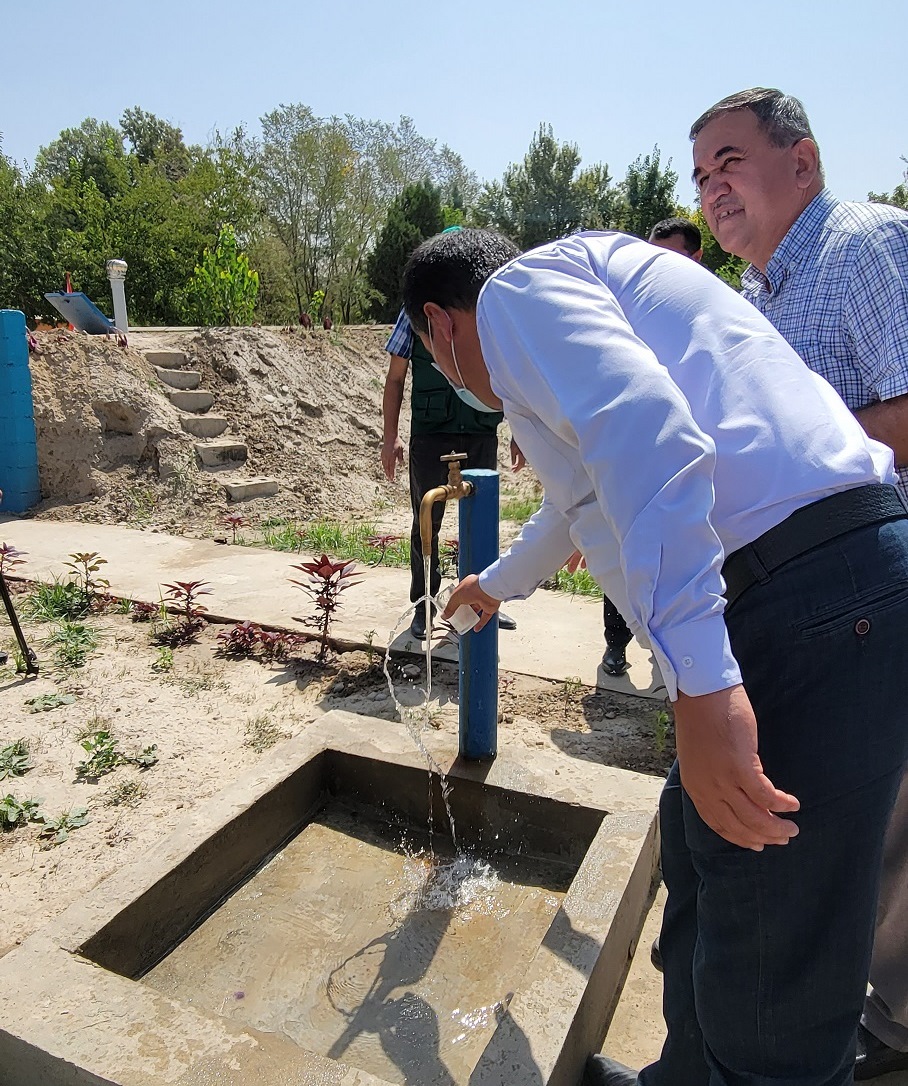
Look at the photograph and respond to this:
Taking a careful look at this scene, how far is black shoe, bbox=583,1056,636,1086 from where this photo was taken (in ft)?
5.16

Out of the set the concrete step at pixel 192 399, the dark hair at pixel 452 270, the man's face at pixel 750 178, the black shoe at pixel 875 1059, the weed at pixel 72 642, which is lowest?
the black shoe at pixel 875 1059

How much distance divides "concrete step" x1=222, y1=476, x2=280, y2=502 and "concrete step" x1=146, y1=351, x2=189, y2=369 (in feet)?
5.51

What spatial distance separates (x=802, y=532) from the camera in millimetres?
1030

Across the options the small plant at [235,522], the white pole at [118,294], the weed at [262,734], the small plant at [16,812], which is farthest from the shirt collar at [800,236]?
the white pole at [118,294]

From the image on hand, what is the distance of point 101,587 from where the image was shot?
477cm

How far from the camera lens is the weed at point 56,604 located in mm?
4426

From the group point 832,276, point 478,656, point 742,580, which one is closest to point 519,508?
point 478,656

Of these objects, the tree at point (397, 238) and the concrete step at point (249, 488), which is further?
the tree at point (397, 238)

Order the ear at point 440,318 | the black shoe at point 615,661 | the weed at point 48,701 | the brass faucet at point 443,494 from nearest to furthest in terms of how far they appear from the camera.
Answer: the ear at point 440,318, the brass faucet at point 443,494, the weed at point 48,701, the black shoe at point 615,661

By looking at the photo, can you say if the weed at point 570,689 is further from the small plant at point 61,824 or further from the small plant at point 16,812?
the small plant at point 16,812

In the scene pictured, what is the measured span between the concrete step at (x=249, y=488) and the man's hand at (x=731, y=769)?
264 inches

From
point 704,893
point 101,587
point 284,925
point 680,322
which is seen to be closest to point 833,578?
point 680,322

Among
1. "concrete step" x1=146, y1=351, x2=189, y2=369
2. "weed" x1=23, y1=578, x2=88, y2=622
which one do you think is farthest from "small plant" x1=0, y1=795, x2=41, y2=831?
"concrete step" x1=146, y1=351, x2=189, y2=369

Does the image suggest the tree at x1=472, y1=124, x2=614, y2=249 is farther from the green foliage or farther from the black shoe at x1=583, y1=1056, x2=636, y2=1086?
the black shoe at x1=583, y1=1056, x2=636, y2=1086
